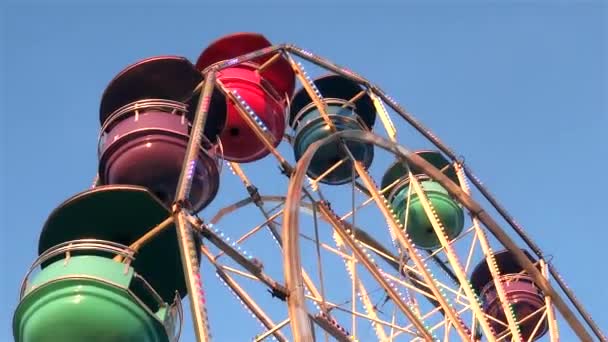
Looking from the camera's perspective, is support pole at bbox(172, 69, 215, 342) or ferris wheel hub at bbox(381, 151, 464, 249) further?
ferris wheel hub at bbox(381, 151, 464, 249)

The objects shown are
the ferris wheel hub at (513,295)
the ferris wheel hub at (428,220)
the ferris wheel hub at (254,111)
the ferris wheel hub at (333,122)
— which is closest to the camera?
the ferris wheel hub at (254,111)

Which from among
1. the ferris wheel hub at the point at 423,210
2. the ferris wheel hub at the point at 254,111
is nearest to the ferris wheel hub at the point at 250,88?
the ferris wheel hub at the point at 254,111

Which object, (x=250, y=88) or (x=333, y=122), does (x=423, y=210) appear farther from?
(x=250, y=88)

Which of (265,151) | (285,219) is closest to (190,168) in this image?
(285,219)

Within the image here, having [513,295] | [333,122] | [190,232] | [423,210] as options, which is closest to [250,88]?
[333,122]

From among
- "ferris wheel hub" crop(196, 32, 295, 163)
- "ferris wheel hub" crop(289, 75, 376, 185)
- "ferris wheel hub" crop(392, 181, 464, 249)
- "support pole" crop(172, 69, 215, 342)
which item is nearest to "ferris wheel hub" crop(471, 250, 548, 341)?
"ferris wheel hub" crop(392, 181, 464, 249)

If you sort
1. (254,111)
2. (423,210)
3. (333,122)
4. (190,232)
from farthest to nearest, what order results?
(423,210)
(333,122)
(254,111)
(190,232)

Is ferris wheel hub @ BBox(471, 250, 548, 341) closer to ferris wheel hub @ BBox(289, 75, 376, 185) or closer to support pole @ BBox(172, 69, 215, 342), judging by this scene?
ferris wheel hub @ BBox(289, 75, 376, 185)

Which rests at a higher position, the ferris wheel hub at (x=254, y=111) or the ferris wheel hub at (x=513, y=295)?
the ferris wheel hub at (x=254, y=111)

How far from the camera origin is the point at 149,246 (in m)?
11.9

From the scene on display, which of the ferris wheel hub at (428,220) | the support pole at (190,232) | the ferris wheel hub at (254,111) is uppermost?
the ferris wheel hub at (254,111)

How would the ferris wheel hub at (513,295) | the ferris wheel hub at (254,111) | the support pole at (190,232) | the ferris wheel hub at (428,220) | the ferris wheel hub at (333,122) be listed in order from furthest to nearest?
the ferris wheel hub at (428,220) → the ferris wheel hub at (513,295) → the ferris wheel hub at (333,122) → the ferris wheel hub at (254,111) → the support pole at (190,232)

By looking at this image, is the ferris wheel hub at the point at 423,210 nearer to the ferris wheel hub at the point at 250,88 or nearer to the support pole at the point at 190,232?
the ferris wheel hub at the point at 250,88

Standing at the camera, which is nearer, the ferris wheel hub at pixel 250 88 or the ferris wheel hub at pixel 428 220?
the ferris wheel hub at pixel 250 88
